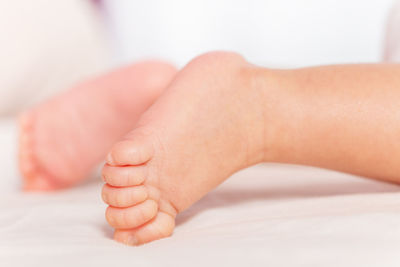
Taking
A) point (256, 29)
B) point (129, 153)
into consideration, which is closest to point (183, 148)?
point (129, 153)

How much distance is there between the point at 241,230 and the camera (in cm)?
50

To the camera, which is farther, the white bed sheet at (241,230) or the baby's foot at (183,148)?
the baby's foot at (183,148)

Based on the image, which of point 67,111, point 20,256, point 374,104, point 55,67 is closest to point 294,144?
point 374,104

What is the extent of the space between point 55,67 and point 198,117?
3.04 ft

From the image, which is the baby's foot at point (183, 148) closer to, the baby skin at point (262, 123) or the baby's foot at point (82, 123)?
the baby skin at point (262, 123)

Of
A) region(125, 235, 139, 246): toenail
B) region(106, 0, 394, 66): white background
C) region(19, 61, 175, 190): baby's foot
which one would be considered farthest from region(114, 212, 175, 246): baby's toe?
region(106, 0, 394, 66): white background

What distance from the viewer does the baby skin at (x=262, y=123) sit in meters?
0.56

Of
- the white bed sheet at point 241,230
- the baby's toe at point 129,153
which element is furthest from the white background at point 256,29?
the baby's toe at point 129,153

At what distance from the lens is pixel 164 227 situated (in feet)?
1.73

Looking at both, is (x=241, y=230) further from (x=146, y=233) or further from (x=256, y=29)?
(x=256, y=29)

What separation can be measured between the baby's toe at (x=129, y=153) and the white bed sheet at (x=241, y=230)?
0.26 feet

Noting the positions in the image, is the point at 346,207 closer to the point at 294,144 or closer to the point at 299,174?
the point at 294,144

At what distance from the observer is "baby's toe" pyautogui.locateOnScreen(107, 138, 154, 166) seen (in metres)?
0.51

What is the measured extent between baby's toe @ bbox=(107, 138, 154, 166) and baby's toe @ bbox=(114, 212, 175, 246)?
6 cm
